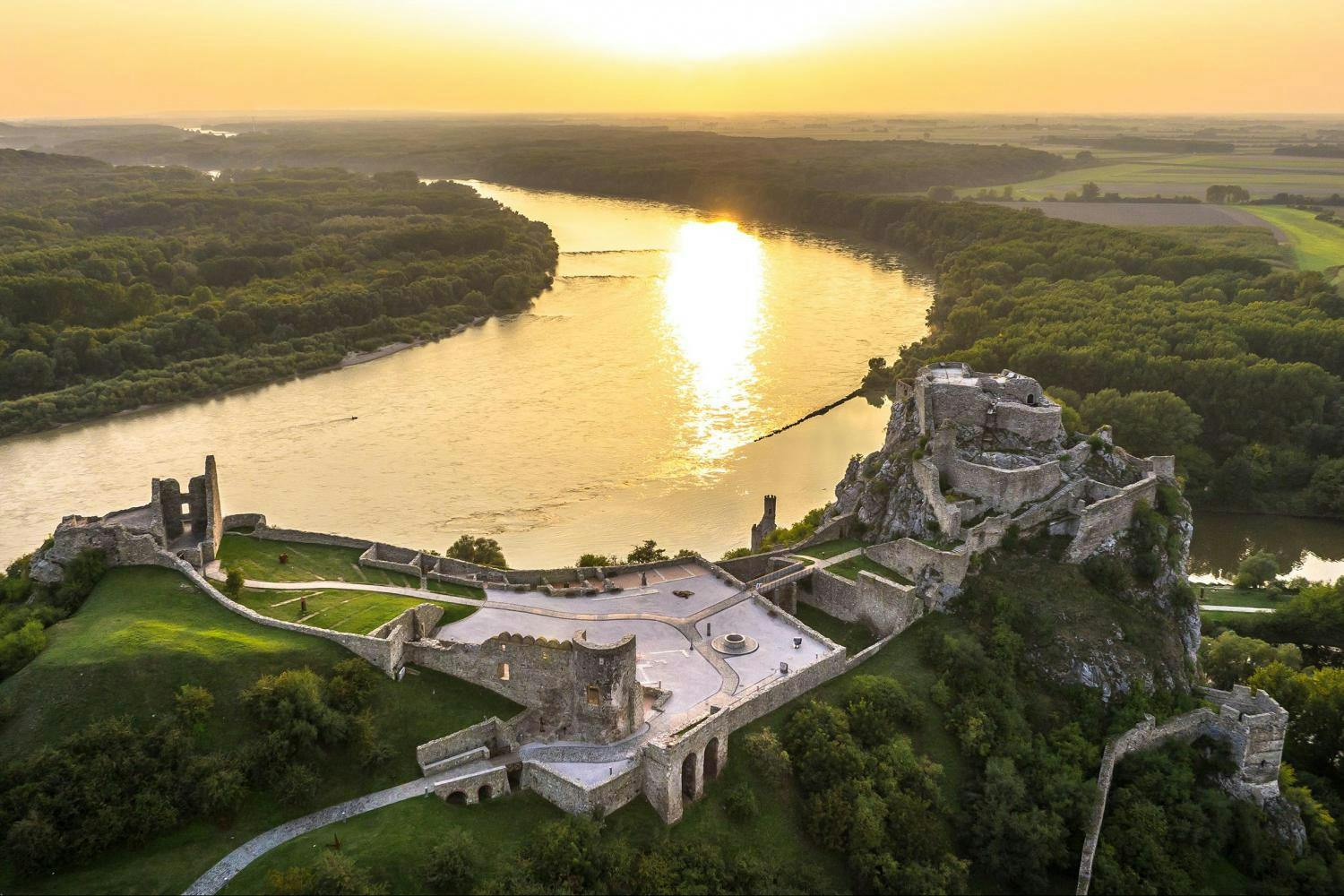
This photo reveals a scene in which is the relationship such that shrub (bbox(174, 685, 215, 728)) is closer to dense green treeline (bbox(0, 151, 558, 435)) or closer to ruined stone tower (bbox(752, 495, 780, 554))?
ruined stone tower (bbox(752, 495, 780, 554))

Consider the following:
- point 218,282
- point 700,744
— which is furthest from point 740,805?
point 218,282

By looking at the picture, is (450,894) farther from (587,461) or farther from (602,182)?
(602,182)

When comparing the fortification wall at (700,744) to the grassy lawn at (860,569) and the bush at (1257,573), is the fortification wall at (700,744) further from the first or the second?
the bush at (1257,573)

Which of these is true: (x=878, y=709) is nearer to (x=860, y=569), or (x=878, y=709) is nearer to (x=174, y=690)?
(x=860, y=569)

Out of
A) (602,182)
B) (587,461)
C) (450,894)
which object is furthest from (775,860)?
(602,182)

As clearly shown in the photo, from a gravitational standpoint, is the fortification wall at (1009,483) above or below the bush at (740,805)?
above

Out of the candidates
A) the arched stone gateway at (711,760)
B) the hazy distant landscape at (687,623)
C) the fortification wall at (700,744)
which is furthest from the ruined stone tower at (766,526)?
the arched stone gateway at (711,760)
